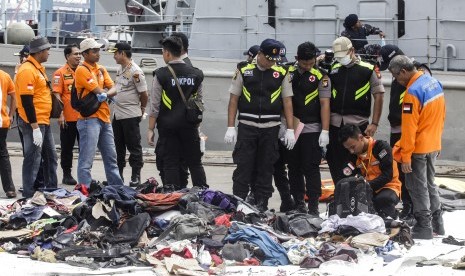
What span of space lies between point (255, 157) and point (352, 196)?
135cm

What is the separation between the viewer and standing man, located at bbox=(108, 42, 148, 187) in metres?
11.8

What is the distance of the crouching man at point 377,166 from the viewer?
923cm

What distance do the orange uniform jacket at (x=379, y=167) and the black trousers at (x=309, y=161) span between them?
698mm

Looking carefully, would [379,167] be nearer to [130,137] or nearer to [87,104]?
[87,104]

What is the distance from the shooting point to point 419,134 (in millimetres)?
8953

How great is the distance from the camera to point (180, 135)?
1008cm

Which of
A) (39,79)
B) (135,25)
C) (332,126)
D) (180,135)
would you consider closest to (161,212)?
(180,135)

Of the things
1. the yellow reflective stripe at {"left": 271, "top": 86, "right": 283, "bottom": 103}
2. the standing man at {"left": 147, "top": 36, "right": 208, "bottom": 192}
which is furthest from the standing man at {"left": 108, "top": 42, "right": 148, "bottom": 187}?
the yellow reflective stripe at {"left": 271, "top": 86, "right": 283, "bottom": 103}

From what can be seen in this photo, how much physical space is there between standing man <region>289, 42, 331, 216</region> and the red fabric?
1.41 m

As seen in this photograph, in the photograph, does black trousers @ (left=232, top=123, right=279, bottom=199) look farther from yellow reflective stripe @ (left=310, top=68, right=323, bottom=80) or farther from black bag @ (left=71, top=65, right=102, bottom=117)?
black bag @ (left=71, top=65, right=102, bottom=117)

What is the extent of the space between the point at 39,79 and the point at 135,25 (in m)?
8.68

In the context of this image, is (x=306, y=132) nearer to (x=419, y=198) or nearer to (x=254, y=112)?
(x=254, y=112)

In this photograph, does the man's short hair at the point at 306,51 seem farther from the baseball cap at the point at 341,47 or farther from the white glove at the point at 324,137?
the white glove at the point at 324,137

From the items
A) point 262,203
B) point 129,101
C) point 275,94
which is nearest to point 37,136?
point 129,101
